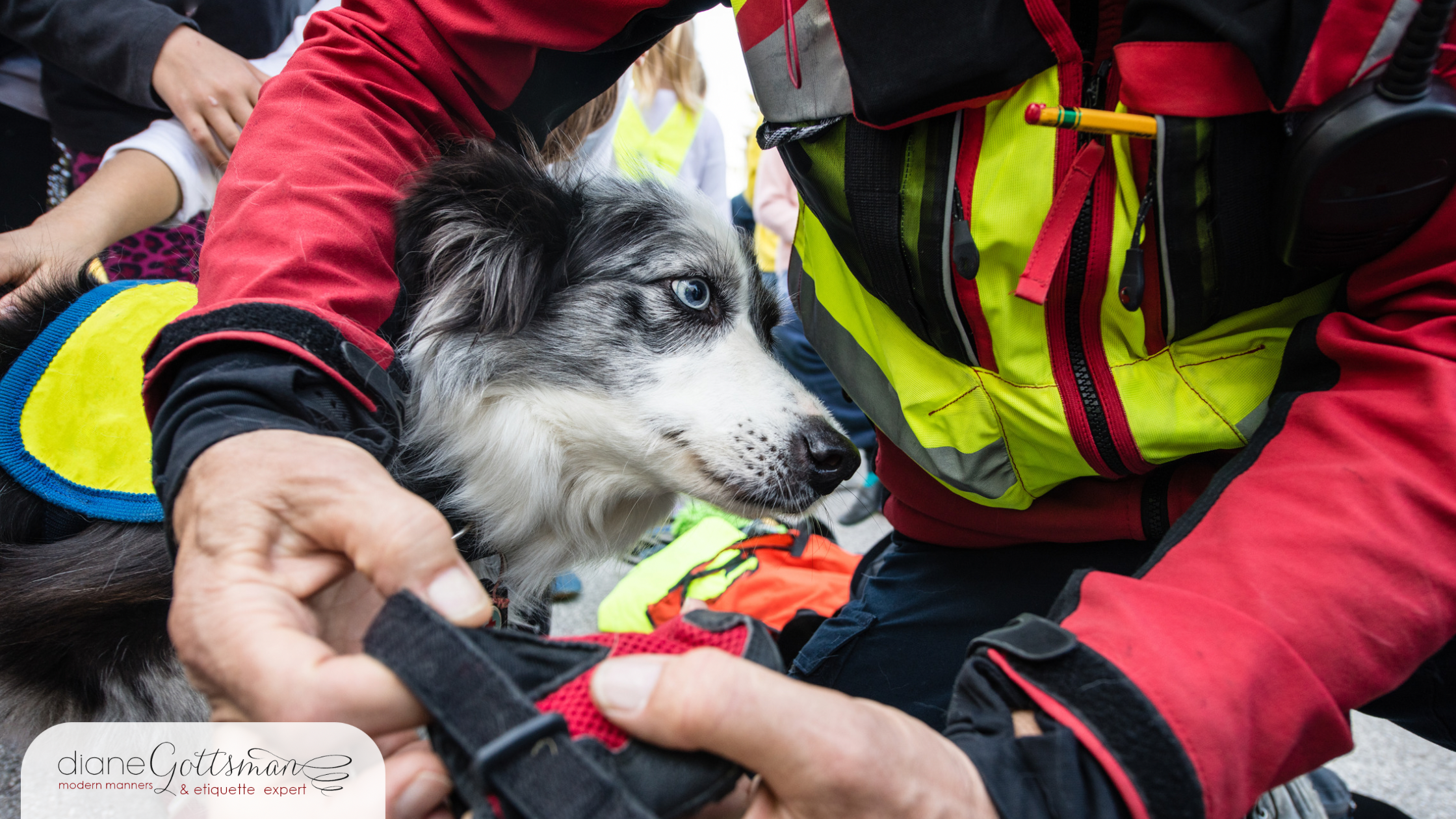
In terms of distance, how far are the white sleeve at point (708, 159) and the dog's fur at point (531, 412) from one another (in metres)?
1.76

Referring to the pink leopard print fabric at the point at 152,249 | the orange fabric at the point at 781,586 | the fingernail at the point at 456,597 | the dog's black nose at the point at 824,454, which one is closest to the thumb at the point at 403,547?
the fingernail at the point at 456,597

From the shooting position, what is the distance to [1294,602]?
27.2 inches

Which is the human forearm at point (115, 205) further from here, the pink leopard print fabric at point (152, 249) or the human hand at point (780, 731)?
the human hand at point (780, 731)

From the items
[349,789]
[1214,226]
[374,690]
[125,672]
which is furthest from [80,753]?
[1214,226]

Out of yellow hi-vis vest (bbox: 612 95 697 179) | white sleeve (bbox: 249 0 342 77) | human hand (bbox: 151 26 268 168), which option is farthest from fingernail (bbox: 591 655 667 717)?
yellow hi-vis vest (bbox: 612 95 697 179)

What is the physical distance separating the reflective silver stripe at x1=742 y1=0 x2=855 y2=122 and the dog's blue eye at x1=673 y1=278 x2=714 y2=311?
38cm

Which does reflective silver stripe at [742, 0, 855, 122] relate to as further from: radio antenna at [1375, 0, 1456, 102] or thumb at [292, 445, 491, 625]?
thumb at [292, 445, 491, 625]

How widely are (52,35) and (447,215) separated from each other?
0.95 m

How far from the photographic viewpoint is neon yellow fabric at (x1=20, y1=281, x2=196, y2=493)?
1093 millimetres

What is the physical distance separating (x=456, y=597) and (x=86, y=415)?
0.92 m

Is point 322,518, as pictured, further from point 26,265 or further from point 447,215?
point 26,265

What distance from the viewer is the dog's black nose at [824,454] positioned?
1.27 m

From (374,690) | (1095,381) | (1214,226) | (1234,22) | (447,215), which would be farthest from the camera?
(447,215)

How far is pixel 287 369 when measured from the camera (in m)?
0.74
